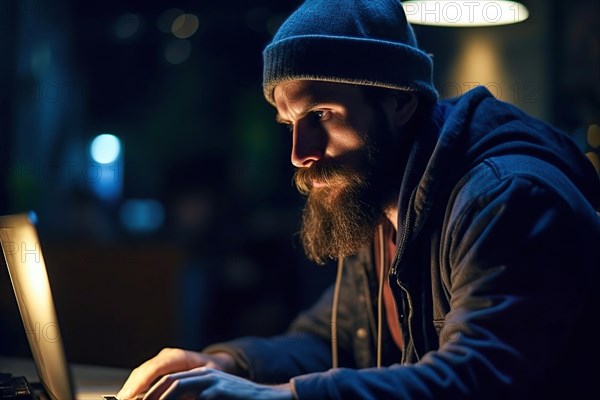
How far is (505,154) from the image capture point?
50.8 inches

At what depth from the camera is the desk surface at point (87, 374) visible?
1.62 metres

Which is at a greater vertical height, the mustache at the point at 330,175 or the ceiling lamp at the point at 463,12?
the ceiling lamp at the point at 463,12

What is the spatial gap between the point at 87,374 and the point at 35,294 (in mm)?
628

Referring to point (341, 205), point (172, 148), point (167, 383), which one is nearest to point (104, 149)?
point (172, 148)

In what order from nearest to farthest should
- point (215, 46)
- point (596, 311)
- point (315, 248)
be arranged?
point (596, 311)
point (315, 248)
point (215, 46)

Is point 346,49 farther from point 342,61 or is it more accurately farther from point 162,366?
point 162,366

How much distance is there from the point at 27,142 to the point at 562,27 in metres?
3.38

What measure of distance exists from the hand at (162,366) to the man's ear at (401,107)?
1.92 feet

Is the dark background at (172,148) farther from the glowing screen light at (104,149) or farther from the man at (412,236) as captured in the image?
the man at (412,236)

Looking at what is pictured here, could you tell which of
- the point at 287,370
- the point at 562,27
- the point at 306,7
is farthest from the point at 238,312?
the point at 306,7

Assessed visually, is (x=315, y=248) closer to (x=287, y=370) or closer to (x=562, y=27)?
(x=287, y=370)

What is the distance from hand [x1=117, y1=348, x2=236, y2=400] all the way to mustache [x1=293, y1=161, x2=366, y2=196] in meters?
0.40

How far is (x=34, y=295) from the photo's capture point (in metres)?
1.21

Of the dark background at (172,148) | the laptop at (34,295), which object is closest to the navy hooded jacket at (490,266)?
the laptop at (34,295)
